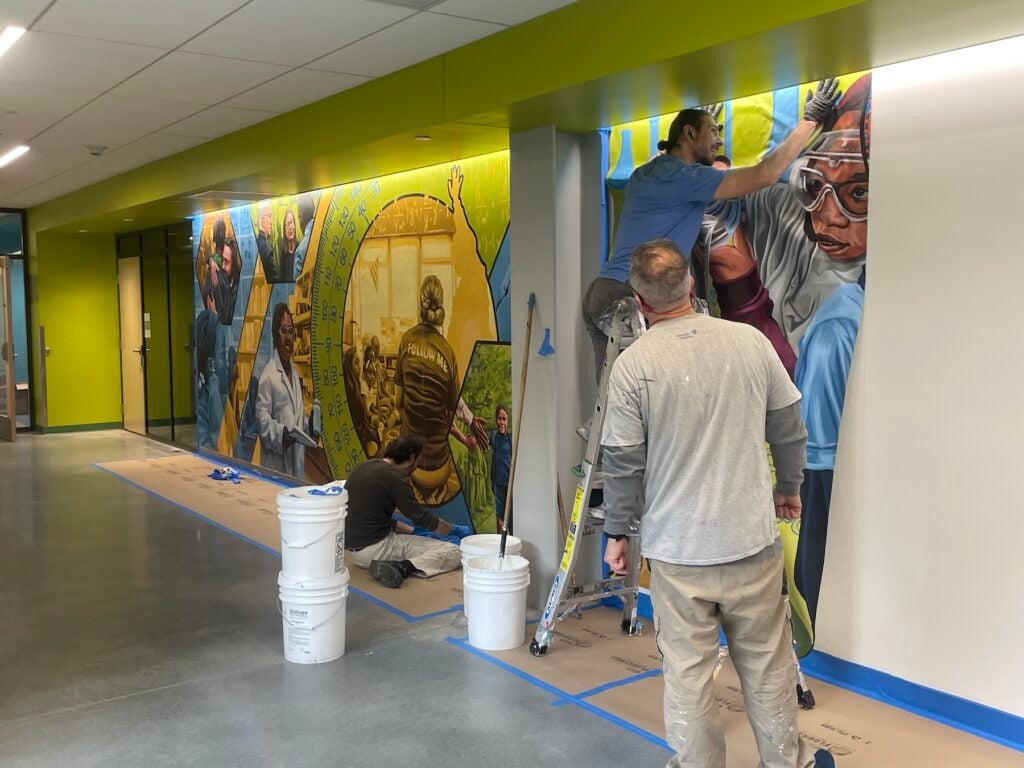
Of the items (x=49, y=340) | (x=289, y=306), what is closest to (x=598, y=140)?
(x=289, y=306)

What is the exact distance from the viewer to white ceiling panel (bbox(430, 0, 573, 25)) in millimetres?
3619

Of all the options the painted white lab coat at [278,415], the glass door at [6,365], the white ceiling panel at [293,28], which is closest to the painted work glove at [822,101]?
the white ceiling panel at [293,28]

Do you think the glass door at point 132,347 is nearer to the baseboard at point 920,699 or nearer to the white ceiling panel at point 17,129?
the white ceiling panel at point 17,129

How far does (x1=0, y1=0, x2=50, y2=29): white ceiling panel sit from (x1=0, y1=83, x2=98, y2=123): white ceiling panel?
4.05 feet

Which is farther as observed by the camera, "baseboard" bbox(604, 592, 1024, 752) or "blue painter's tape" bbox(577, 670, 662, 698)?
"blue painter's tape" bbox(577, 670, 662, 698)

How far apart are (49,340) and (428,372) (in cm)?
730

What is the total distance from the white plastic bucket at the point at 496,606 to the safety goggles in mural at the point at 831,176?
202 centimetres

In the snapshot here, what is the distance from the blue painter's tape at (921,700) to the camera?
10.8ft

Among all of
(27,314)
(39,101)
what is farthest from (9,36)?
(27,314)

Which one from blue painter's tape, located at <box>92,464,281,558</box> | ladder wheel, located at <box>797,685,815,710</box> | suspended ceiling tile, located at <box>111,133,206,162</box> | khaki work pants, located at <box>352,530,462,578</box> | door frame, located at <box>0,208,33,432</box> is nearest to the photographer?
ladder wheel, located at <box>797,685,815,710</box>

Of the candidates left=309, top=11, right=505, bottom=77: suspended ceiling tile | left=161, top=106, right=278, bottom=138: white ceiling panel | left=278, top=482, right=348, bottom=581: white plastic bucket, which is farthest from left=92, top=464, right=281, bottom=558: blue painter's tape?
left=309, top=11, right=505, bottom=77: suspended ceiling tile

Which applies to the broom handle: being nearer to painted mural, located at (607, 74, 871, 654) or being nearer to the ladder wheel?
painted mural, located at (607, 74, 871, 654)

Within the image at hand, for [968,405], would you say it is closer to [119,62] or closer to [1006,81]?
[1006,81]

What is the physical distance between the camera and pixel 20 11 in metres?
3.79
